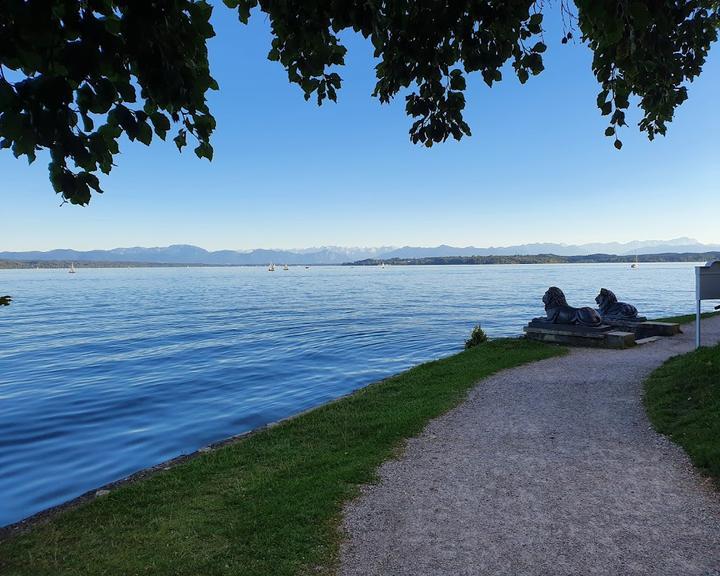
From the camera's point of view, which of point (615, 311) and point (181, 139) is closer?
point (181, 139)

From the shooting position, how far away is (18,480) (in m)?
10.3

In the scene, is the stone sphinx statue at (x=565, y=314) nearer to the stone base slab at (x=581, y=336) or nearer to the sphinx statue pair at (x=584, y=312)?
the sphinx statue pair at (x=584, y=312)

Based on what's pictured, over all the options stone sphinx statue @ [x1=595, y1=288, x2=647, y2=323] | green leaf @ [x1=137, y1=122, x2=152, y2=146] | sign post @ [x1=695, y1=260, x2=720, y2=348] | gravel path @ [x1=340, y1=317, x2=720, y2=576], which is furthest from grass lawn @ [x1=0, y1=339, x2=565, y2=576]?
stone sphinx statue @ [x1=595, y1=288, x2=647, y2=323]

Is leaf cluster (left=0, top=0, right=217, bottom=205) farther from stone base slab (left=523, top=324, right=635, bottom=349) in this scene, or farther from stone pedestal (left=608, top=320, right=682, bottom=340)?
stone pedestal (left=608, top=320, right=682, bottom=340)

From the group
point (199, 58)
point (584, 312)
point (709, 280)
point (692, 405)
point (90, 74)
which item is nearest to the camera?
point (90, 74)

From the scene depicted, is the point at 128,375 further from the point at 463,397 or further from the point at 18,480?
the point at 463,397

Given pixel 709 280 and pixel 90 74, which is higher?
pixel 90 74

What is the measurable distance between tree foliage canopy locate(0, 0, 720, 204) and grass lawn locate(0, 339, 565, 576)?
4.13 metres

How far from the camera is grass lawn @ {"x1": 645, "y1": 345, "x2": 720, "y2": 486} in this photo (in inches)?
A: 284

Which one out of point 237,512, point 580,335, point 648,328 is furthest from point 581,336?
point 237,512

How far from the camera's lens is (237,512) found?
6.20 meters

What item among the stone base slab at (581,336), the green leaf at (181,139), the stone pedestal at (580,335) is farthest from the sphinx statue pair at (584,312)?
the green leaf at (181,139)

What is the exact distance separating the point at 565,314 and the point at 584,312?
2.26ft

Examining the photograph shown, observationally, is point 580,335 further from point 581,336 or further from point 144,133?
point 144,133
